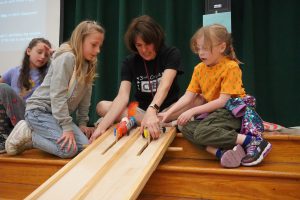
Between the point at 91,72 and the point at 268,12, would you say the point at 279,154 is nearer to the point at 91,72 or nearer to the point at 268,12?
the point at 91,72

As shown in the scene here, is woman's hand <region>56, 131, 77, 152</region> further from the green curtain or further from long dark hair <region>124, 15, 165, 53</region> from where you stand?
the green curtain

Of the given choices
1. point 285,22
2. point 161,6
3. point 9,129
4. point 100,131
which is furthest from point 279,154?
point 161,6

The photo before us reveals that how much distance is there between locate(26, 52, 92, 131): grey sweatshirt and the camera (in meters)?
1.45

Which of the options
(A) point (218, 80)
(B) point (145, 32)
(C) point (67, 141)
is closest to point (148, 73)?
(B) point (145, 32)

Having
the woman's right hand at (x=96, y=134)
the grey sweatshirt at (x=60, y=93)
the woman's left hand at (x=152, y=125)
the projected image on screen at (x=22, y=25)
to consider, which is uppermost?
the projected image on screen at (x=22, y=25)

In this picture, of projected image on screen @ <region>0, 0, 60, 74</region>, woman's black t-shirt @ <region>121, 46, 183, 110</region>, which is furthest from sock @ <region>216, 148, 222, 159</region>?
projected image on screen @ <region>0, 0, 60, 74</region>

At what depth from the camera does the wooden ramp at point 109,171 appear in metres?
0.99

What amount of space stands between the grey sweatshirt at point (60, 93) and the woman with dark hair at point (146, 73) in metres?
0.19

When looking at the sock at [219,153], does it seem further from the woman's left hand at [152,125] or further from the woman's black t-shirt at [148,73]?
the woman's black t-shirt at [148,73]

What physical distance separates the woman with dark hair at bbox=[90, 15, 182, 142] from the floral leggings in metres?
0.48

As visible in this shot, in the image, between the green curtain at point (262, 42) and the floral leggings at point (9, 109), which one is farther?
the green curtain at point (262, 42)

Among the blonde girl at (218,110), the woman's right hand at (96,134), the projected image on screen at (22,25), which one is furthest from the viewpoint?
the projected image on screen at (22,25)

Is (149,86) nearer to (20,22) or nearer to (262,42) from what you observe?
(262,42)

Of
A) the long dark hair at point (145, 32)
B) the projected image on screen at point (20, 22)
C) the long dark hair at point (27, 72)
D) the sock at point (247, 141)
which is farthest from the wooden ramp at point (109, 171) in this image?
the projected image on screen at point (20, 22)
